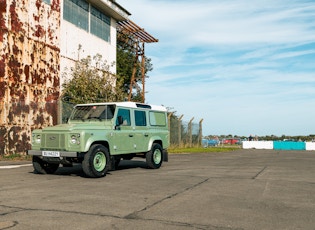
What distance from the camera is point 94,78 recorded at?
69.9ft

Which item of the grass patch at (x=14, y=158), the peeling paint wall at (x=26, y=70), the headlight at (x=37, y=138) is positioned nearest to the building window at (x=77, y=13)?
the peeling paint wall at (x=26, y=70)

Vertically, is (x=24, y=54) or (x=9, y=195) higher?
(x=24, y=54)

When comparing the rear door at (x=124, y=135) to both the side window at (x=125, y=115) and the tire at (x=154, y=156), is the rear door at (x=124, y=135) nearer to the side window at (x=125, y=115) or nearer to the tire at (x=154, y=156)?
the side window at (x=125, y=115)

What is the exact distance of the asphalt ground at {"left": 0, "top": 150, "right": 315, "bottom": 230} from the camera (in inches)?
189

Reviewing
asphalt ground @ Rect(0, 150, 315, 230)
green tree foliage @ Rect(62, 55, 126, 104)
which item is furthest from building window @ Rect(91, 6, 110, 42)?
asphalt ground @ Rect(0, 150, 315, 230)

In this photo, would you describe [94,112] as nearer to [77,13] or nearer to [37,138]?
[37,138]

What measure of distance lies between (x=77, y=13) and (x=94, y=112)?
552 inches

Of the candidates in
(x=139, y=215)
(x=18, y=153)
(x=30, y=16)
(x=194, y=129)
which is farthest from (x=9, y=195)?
(x=194, y=129)

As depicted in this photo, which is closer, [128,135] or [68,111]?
[128,135]

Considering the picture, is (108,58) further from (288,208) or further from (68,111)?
(288,208)

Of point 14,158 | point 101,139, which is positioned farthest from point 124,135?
point 14,158

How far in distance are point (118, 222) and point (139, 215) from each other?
0.49m

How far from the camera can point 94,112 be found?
1070 centimetres

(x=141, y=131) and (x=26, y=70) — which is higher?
(x=26, y=70)
